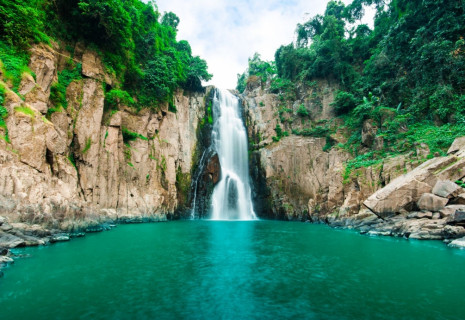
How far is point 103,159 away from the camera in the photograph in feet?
61.4

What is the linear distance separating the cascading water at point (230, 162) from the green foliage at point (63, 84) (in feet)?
50.6

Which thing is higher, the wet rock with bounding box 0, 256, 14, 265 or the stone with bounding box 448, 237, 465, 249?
the wet rock with bounding box 0, 256, 14, 265

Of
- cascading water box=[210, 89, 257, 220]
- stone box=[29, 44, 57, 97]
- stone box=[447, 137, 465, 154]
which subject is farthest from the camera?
cascading water box=[210, 89, 257, 220]

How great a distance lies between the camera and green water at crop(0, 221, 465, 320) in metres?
4.75

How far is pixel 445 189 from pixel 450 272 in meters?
7.68

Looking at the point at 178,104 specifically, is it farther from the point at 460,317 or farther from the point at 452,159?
the point at 460,317

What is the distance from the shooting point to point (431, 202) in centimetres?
1309

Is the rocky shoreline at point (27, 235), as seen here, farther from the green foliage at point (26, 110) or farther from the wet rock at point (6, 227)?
the green foliage at point (26, 110)

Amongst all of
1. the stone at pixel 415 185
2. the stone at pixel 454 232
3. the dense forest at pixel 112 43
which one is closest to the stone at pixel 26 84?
the dense forest at pixel 112 43

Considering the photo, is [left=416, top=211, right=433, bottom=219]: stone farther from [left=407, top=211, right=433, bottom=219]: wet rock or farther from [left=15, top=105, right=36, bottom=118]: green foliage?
[left=15, top=105, right=36, bottom=118]: green foliage

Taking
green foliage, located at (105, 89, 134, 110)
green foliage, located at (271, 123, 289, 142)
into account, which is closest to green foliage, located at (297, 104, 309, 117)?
green foliage, located at (271, 123, 289, 142)

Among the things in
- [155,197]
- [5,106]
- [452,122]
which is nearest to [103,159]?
[155,197]

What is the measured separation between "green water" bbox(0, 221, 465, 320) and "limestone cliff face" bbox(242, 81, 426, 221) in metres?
9.19

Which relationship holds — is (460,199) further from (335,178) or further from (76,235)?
(76,235)
